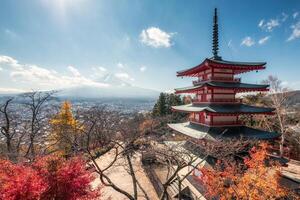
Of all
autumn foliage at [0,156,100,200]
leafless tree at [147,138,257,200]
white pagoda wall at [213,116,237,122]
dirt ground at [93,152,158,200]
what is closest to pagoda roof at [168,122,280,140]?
leafless tree at [147,138,257,200]

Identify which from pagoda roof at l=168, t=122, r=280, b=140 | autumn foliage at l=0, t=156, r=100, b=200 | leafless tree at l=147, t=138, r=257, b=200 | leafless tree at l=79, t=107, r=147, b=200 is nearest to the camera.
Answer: autumn foliage at l=0, t=156, r=100, b=200

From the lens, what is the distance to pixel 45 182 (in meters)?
7.23

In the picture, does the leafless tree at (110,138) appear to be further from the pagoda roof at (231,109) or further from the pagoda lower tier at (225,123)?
the pagoda roof at (231,109)

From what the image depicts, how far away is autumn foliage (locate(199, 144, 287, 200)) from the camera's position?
1032 centimetres

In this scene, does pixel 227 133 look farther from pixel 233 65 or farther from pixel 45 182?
pixel 45 182

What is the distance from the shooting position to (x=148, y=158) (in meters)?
20.2

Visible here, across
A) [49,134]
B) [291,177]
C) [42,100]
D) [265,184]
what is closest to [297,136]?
[291,177]

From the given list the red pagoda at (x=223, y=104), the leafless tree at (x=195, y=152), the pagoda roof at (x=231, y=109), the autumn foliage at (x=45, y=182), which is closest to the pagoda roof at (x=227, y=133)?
the red pagoda at (x=223, y=104)

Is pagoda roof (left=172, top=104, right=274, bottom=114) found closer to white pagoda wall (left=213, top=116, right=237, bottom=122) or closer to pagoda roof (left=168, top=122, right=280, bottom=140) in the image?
white pagoda wall (left=213, top=116, right=237, bottom=122)

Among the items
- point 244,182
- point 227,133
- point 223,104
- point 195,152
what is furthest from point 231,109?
point 244,182

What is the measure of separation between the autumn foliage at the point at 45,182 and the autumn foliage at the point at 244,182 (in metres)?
7.19

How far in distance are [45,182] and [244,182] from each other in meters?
10.4

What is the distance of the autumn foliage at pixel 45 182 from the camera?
667cm

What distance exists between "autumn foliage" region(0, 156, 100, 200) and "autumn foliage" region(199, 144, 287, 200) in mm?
7193
